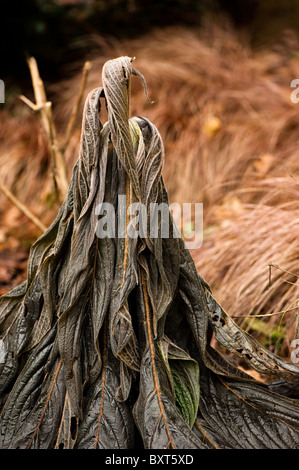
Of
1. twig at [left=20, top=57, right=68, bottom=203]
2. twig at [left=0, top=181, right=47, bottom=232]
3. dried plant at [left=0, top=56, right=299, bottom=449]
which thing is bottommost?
dried plant at [left=0, top=56, right=299, bottom=449]

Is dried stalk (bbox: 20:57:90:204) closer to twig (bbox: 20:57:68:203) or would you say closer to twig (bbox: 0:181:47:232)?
twig (bbox: 20:57:68:203)

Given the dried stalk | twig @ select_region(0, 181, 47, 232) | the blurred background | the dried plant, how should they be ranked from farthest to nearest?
twig @ select_region(0, 181, 47, 232) → the dried stalk → the blurred background → the dried plant

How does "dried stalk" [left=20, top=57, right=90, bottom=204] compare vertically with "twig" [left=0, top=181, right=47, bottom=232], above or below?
above

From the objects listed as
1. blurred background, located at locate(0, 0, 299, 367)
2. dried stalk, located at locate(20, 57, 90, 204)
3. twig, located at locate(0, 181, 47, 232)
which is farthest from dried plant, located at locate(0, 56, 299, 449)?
twig, located at locate(0, 181, 47, 232)

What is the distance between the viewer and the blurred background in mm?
1940

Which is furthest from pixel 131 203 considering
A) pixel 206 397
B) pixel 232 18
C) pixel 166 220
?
pixel 232 18

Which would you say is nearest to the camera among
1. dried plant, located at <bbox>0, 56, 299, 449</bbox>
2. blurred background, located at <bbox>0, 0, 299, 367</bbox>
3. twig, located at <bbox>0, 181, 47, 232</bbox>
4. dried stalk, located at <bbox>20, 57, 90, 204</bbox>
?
dried plant, located at <bbox>0, 56, 299, 449</bbox>

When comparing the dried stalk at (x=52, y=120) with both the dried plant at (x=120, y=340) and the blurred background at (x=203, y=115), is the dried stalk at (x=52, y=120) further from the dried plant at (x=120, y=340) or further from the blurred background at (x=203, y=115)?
the dried plant at (x=120, y=340)

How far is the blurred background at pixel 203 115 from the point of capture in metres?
1.94

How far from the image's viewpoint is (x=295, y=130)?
2.80m

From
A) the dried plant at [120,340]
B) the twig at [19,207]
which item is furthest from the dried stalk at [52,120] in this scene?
the dried plant at [120,340]

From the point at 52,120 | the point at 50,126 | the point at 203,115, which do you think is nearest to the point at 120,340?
the point at 50,126

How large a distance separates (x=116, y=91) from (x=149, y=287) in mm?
451

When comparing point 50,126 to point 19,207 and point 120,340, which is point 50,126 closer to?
point 19,207
